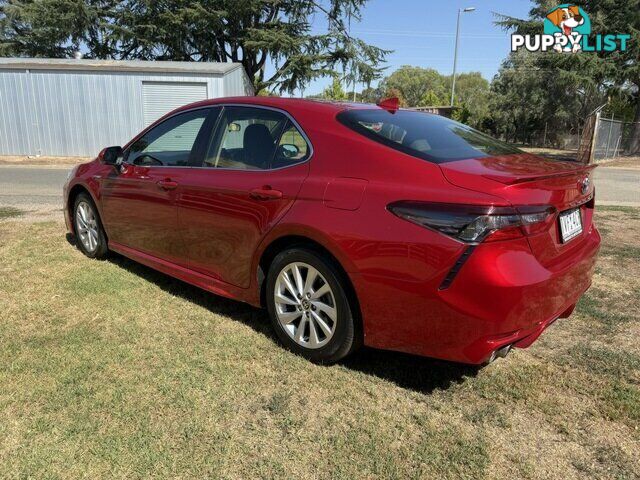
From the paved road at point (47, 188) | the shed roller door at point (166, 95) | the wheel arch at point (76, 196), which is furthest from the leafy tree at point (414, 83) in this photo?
the wheel arch at point (76, 196)

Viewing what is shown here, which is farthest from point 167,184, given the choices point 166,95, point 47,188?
point 166,95

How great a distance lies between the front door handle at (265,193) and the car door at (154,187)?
0.79 metres

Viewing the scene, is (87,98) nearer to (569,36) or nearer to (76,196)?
(76,196)

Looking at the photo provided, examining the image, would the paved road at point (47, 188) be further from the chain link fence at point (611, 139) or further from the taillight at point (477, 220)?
the chain link fence at point (611, 139)

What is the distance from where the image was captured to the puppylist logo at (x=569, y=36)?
2519 cm

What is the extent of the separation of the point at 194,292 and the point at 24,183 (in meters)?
9.23

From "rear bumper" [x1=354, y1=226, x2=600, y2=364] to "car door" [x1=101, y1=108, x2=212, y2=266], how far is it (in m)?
1.89

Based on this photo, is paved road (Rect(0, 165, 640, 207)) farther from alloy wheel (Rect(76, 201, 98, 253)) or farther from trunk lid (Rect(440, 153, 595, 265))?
trunk lid (Rect(440, 153, 595, 265))

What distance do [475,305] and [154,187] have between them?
2.77 metres

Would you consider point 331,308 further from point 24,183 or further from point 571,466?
point 24,183

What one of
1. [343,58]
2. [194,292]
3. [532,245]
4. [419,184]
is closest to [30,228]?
[194,292]

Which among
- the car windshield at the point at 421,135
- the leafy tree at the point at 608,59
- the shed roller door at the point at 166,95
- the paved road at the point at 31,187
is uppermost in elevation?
the leafy tree at the point at 608,59

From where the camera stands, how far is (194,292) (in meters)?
4.44

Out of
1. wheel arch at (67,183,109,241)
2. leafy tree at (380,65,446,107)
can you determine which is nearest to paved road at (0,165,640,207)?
wheel arch at (67,183,109,241)
